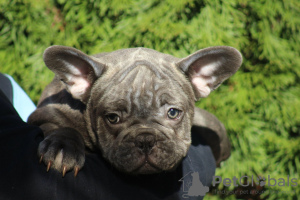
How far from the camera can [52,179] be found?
2014 mm

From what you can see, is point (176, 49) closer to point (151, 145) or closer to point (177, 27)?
point (177, 27)

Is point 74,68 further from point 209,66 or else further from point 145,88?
point 209,66

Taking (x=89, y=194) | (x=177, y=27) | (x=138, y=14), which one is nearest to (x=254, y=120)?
(x=177, y=27)

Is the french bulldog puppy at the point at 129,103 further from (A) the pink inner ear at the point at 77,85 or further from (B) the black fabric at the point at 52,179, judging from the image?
(B) the black fabric at the point at 52,179

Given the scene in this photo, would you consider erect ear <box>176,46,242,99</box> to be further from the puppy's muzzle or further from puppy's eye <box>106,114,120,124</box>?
the puppy's muzzle

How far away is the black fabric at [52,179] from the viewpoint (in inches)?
74.8

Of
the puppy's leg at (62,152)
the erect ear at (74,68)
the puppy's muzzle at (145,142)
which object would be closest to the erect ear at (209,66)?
the erect ear at (74,68)

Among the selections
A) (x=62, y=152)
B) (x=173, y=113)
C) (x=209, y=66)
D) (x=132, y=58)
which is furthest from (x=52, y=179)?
(x=209, y=66)

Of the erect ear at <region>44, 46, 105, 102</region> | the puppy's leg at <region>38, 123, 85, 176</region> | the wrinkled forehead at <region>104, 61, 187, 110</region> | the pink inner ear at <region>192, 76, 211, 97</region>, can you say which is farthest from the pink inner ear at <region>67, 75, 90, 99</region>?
the pink inner ear at <region>192, 76, 211, 97</region>

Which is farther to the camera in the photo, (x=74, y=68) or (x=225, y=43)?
(x=225, y=43)

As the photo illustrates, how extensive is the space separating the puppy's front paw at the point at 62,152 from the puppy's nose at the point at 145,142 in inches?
16.3

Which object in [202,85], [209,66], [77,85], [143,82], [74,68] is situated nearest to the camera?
[143,82]

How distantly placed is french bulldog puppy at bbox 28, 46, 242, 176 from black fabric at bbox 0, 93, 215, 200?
0.13 m

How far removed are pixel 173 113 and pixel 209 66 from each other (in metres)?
0.63
